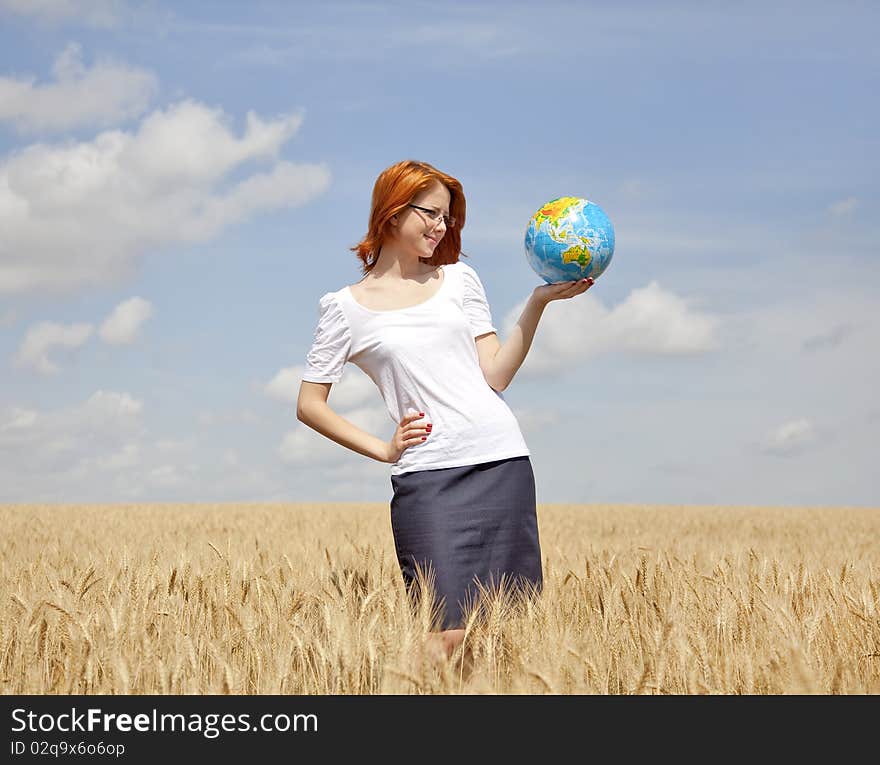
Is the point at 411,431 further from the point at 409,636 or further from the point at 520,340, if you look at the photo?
the point at 409,636

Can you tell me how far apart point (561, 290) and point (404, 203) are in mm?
621

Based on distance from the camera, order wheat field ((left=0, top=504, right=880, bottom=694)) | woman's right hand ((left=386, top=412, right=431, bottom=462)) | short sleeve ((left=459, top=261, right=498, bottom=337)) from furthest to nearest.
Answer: short sleeve ((left=459, top=261, right=498, bottom=337))
woman's right hand ((left=386, top=412, right=431, bottom=462))
wheat field ((left=0, top=504, right=880, bottom=694))

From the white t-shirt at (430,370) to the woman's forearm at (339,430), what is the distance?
10 centimetres

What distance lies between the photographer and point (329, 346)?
341 cm

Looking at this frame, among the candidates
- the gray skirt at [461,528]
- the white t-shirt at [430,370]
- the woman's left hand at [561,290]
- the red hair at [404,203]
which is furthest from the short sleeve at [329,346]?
the woman's left hand at [561,290]

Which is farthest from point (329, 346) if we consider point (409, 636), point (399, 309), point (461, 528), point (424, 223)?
point (409, 636)

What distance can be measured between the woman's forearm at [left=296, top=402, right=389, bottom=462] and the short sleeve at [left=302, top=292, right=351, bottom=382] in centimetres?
11

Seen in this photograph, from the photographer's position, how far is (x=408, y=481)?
3.28 metres

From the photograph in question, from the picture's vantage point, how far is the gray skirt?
10.5 feet

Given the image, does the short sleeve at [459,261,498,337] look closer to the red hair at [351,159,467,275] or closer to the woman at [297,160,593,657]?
the woman at [297,160,593,657]

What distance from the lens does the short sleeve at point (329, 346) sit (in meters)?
3.39

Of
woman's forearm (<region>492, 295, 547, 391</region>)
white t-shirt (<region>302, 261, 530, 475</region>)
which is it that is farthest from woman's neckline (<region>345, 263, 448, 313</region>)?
woman's forearm (<region>492, 295, 547, 391</region>)
